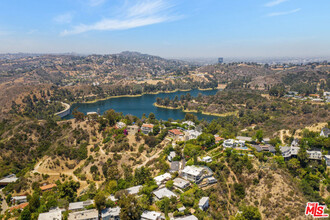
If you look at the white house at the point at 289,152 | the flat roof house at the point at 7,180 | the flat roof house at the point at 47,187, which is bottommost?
the flat roof house at the point at 7,180

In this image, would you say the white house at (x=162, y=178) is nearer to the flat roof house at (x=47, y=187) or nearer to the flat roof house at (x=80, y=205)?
the flat roof house at (x=80, y=205)

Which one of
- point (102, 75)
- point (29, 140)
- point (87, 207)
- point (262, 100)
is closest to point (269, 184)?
point (87, 207)

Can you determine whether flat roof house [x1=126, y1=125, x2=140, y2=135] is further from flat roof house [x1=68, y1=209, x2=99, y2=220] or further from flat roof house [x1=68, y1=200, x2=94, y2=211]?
flat roof house [x1=68, y1=209, x2=99, y2=220]

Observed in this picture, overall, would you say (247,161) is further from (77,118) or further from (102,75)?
(102,75)

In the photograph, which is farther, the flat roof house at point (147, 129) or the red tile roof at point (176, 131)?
the flat roof house at point (147, 129)

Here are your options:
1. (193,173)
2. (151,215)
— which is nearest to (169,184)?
(193,173)

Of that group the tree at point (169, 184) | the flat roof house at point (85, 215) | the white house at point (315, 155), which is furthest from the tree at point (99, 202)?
the white house at point (315, 155)
